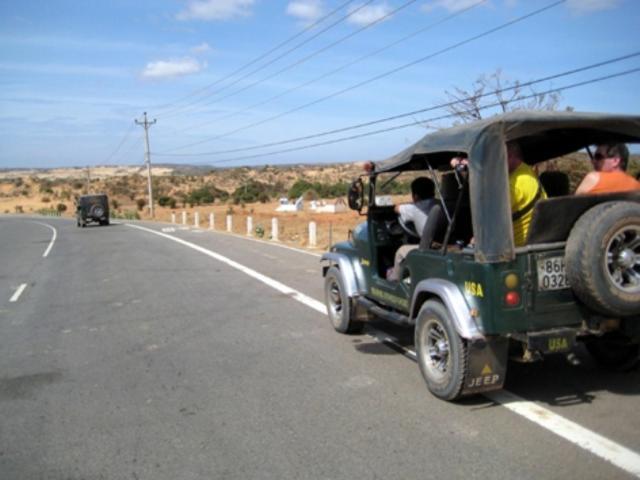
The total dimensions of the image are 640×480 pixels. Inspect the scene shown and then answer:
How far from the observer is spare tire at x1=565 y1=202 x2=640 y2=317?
14.0 ft

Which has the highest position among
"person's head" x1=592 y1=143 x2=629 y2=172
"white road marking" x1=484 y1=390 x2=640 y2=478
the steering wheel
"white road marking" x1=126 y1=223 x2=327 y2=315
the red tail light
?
"person's head" x1=592 y1=143 x2=629 y2=172

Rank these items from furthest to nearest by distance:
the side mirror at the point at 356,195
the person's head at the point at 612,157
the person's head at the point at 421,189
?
the side mirror at the point at 356,195 → the person's head at the point at 421,189 → the person's head at the point at 612,157

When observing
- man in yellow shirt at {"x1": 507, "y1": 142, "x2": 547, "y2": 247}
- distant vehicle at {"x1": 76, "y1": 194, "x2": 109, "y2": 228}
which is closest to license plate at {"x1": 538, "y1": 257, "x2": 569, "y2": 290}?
man in yellow shirt at {"x1": 507, "y1": 142, "x2": 547, "y2": 247}

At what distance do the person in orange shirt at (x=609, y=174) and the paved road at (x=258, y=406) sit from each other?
1655 mm

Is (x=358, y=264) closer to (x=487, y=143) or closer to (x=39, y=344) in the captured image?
(x=487, y=143)

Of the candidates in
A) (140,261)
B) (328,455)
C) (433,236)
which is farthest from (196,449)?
(140,261)

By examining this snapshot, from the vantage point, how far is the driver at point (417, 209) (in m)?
5.98

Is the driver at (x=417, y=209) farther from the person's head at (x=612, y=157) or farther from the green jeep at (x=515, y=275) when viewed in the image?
the person's head at (x=612, y=157)

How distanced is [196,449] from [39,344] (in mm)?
4177

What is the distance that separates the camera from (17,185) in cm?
12750

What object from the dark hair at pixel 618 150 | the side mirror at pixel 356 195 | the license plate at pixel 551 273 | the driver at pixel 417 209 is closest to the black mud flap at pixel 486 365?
the license plate at pixel 551 273

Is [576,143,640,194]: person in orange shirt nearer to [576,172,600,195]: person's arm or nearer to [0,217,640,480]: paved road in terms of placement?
[576,172,600,195]: person's arm

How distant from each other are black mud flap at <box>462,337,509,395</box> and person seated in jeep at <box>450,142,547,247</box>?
80 centimetres

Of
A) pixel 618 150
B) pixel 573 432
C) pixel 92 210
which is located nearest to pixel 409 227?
pixel 618 150
